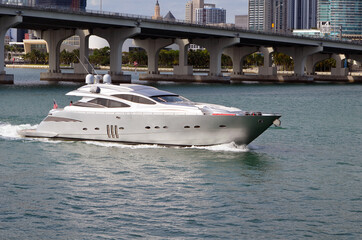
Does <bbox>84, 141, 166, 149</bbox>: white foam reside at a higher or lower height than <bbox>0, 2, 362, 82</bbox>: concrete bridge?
lower

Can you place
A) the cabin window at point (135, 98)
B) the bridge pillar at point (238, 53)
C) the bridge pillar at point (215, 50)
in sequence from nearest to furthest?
1. the cabin window at point (135, 98)
2. the bridge pillar at point (215, 50)
3. the bridge pillar at point (238, 53)

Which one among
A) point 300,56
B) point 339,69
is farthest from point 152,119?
point 339,69

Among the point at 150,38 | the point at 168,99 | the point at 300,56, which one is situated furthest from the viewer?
the point at 300,56

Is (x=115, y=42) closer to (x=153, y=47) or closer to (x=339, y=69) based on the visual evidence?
(x=153, y=47)

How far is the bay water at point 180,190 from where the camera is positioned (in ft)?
58.7

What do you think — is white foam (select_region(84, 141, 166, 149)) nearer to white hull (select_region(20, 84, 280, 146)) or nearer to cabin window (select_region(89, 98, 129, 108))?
white hull (select_region(20, 84, 280, 146))

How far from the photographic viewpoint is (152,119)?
29.5 meters

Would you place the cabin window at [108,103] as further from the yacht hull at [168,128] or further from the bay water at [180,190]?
the bay water at [180,190]

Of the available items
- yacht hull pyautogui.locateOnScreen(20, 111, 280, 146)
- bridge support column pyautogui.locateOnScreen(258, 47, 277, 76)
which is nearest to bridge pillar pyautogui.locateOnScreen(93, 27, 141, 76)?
bridge support column pyautogui.locateOnScreen(258, 47, 277, 76)

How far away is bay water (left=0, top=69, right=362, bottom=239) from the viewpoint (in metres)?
17.9

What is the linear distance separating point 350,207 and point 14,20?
238 feet

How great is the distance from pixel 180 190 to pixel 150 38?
11500cm

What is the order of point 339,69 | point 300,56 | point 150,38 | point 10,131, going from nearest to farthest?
point 10,131
point 150,38
point 300,56
point 339,69

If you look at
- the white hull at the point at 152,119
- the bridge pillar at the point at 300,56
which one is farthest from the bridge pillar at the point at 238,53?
the white hull at the point at 152,119
